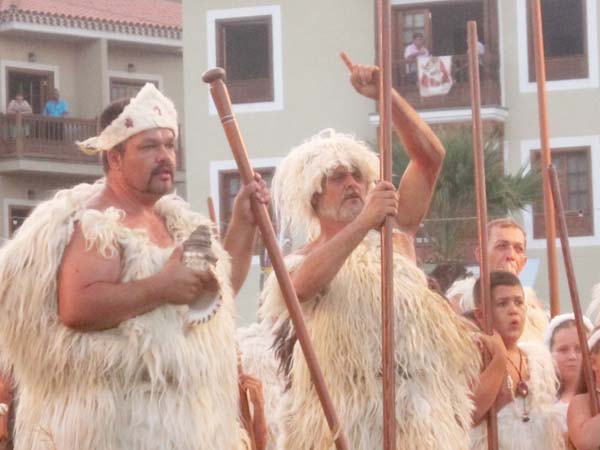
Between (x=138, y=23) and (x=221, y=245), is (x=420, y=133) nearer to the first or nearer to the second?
(x=221, y=245)

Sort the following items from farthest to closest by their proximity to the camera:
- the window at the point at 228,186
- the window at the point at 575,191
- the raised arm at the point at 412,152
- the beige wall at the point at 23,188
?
the beige wall at the point at 23,188 → the window at the point at 228,186 → the window at the point at 575,191 → the raised arm at the point at 412,152

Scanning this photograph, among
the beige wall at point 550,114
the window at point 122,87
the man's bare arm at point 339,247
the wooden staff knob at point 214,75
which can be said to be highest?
the window at point 122,87

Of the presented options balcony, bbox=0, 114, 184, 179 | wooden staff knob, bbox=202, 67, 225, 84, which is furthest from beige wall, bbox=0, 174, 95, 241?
wooden staff knob, bbox=202, 67, 225, 84

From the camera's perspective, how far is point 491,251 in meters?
9.88

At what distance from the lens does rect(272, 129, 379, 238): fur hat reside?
779 cm

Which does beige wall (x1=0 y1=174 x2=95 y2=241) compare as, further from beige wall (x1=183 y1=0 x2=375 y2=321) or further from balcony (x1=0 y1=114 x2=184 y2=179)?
beige wall (x1=183 y1=0 x2=375 y2=321)

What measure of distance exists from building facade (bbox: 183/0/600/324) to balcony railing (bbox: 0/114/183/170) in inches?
159

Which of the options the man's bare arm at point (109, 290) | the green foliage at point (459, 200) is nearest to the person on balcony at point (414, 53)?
the green foliage at point (459, 200)

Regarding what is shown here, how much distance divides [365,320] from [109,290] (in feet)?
4.63

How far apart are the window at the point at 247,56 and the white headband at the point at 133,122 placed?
95.9 ft

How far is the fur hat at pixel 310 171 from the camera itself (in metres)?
7.79

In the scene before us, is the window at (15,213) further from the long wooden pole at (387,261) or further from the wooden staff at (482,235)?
the long wooden pole at (387,261)

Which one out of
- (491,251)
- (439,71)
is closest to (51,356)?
(491,251)

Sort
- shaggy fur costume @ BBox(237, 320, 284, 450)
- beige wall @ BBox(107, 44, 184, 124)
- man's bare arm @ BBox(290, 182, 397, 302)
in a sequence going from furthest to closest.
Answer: beige wall @ BBox(107, 44, 184, 124), shaggy fur costume @ BBox(237, 320, 284, 450), man's bare arm @ BBox(290, 182, 397, 302)
